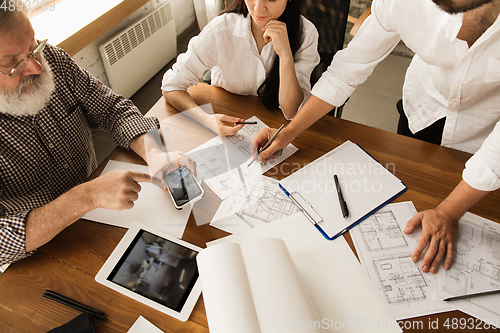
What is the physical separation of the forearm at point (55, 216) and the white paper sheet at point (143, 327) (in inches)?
12.7

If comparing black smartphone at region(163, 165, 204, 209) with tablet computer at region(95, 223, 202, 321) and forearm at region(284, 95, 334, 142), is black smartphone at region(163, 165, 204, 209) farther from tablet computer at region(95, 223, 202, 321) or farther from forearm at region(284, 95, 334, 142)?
forearm at region(284, 95, 334, 142)

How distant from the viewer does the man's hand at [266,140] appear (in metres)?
0.97

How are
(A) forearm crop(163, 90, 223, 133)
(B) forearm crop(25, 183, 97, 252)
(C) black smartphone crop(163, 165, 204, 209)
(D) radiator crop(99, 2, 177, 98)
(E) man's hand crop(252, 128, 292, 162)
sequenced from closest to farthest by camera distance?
(B) forearm crop(25, 183, 97, 252) < (C) black smartphone crop(163, 165, 204, 209) < (E) man's hand crop(252, 128, 292, 162) < (A) forearm crop(163, 90, 223, 133) < (D) radiator crop(99, 2, 177, 98)

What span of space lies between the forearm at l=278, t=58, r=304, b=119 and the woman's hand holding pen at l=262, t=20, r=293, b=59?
29mm

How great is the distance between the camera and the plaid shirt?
850 millimetres

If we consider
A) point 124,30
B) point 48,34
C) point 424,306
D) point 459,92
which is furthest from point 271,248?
point 124,30

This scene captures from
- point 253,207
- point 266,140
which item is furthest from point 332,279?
point 266,140

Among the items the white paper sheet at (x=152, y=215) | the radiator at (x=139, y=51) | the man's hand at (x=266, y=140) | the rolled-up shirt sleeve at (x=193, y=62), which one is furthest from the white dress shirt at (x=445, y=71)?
the radiator at (x=139, y=51)

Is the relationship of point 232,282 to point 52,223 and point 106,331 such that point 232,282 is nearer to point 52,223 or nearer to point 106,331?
point 106,331

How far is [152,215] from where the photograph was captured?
85 centimetres

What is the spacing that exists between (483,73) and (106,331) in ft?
3.90

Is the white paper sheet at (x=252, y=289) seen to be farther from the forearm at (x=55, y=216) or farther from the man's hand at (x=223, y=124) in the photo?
the man's hand at (x=223, y=124)

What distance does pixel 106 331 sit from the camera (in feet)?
2.20

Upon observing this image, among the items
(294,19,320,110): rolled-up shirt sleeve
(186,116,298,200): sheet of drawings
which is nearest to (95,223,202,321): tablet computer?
(186,116,298,200): sheet of drawings
